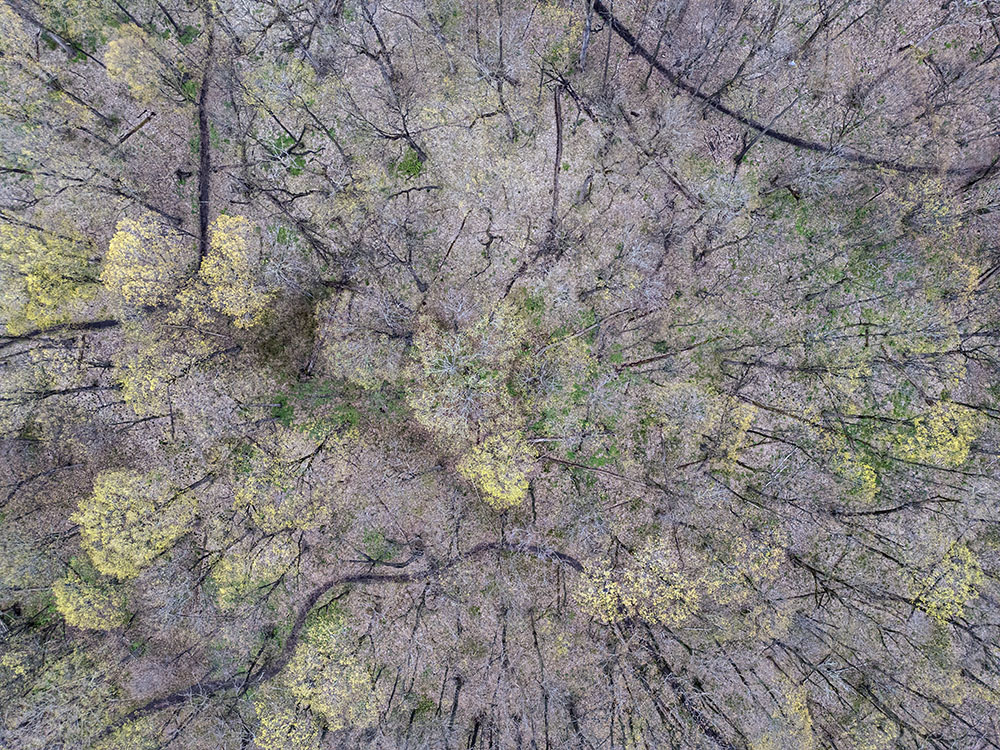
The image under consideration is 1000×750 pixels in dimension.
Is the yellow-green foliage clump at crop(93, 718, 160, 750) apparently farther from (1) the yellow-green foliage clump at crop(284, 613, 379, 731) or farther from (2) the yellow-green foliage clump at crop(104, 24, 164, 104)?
(2) the yellow-green foliage clump at crop(104, 24, 164, 104)

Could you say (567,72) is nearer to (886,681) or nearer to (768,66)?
(768,66)

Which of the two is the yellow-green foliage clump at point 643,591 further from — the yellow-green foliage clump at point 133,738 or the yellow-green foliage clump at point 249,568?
the yellow-green foliage clump at point 133,738

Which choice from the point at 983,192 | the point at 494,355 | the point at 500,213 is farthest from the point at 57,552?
the point at 983,192

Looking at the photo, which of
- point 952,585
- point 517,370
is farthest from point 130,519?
point 952,585

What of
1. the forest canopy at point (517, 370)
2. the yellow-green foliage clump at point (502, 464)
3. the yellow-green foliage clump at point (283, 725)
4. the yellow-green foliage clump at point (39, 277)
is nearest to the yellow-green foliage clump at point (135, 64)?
the forest canopy at point (517, 370)

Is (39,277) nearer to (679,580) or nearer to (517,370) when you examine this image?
(517,370)
